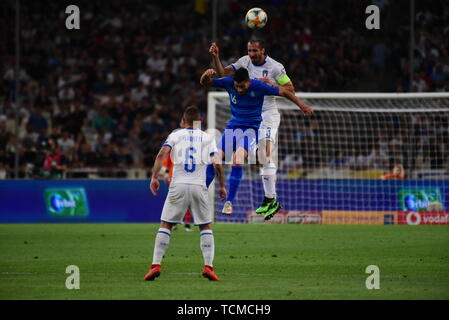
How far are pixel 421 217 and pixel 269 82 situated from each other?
11176 mm

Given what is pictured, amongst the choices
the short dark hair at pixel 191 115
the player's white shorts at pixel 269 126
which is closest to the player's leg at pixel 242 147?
the player's white shorts at pixel 269 126

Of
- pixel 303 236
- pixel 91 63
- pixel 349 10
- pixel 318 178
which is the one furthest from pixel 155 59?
pixel 303 236

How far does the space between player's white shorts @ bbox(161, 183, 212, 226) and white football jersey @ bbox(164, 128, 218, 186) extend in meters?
0.08

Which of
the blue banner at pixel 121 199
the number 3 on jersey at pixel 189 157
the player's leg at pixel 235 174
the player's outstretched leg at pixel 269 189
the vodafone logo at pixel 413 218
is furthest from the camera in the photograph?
the blue banner at pixel 121 199

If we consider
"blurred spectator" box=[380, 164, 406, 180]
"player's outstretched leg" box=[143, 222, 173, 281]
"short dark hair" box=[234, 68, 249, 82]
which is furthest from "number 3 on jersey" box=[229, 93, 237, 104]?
"blurred spectator" box=[380, 164, 406, 180]

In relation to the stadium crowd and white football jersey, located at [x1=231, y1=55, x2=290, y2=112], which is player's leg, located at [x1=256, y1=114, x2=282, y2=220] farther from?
the stadium crowd

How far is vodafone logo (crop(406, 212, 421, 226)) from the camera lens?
24.0m

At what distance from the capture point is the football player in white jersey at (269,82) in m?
14.2

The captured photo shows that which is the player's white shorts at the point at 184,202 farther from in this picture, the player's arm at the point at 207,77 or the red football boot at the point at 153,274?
the player's arm at the point at 207,77

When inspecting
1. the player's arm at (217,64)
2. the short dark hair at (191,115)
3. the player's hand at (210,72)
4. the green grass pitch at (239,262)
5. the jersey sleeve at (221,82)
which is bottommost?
the green grass pitch at (239,262)

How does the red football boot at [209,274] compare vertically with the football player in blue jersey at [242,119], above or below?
below

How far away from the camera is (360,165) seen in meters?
25.0

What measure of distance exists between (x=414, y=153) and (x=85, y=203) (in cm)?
958

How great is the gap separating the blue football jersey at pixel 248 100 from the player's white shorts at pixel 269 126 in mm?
495
